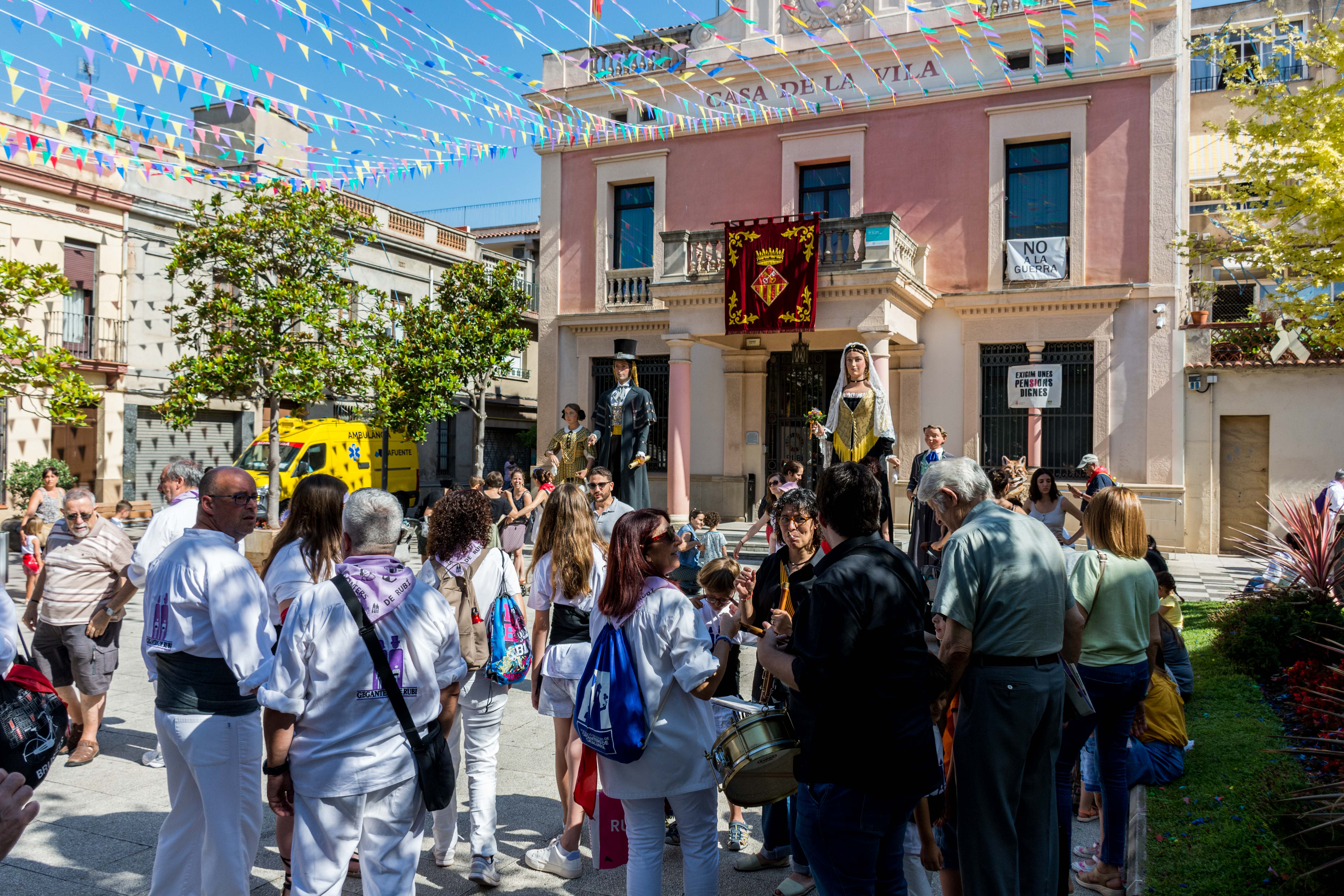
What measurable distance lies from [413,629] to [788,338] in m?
15.9

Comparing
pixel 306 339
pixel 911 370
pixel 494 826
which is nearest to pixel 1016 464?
pixel 494 826

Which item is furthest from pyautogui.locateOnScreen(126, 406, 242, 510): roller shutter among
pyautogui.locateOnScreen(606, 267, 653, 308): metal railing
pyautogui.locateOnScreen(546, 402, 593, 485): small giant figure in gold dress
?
pyautogui.locateOnScreen(546, 402, 593, 485): small giant figure in gold dress

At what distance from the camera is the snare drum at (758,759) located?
3268mm

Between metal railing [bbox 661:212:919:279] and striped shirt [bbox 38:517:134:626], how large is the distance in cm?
1239

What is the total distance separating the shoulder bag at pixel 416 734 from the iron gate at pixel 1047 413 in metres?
15.7

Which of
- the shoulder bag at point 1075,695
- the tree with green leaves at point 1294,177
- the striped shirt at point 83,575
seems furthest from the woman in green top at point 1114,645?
the tree with green leaves at point 1294,177

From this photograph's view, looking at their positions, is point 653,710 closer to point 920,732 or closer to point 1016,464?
point 920,732

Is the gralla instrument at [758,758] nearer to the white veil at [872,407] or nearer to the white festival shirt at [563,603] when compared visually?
the white festival shirt at [563,603]

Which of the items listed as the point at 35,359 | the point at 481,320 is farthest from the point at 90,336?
the point at 35,359

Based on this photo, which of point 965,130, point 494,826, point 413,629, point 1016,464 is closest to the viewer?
point 413,629

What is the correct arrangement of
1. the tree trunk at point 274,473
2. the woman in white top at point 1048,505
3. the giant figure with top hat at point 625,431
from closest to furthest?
1. the giant figure with top hat at point 625,431
2. the woman in white top at point 1048,505
3. the tree trunk at point 274,473

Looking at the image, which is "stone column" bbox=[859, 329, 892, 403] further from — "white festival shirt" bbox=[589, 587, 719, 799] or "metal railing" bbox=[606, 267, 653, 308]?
"white festival shirt" bbox=[589, 587, 719, 799]

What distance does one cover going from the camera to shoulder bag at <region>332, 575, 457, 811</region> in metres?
3.23

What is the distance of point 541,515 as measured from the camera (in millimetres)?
4898
